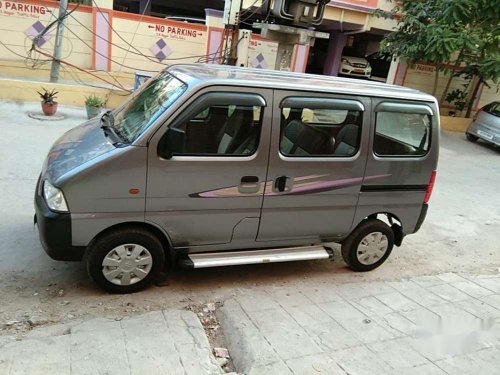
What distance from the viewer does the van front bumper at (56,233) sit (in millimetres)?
3387

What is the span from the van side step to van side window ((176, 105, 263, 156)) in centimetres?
94

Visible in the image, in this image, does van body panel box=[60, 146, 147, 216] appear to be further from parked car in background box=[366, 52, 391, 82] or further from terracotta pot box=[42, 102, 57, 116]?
parked car in background box=[366, 52, 391, 82]

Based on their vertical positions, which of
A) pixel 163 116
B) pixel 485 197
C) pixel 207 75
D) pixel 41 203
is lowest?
pixel 485 197

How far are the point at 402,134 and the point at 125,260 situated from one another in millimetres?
2862

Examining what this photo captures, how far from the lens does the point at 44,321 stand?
11.1ft

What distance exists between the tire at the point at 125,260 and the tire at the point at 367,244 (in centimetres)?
195

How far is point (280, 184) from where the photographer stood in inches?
156

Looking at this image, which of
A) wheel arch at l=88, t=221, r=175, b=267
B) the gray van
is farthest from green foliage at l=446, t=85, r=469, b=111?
wheel arch at l=88, t=221, r=175, b=267

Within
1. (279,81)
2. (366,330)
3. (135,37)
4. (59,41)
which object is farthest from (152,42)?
(366,330)

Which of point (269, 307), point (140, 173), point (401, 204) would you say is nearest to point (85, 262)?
point (140, 173)

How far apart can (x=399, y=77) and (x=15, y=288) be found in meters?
15.6

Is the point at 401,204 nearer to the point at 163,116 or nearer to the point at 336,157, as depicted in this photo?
the point at 336,157

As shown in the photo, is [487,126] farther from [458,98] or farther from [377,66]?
[377,66]

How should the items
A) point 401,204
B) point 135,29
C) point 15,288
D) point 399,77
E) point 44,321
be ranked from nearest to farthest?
point 44,321, point 15,288, point 401,204, point 135,29, point 399,77
